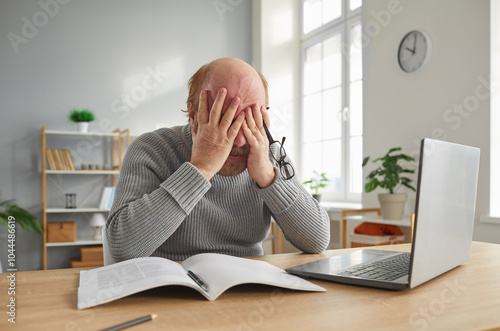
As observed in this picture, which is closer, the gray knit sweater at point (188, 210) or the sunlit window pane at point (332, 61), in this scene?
the gray knit sweater at point (188, 210)

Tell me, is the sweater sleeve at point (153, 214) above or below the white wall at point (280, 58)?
below

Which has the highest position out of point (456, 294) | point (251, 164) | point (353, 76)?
point (353, 76)

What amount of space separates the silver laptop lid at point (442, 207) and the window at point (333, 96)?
3.14 metres

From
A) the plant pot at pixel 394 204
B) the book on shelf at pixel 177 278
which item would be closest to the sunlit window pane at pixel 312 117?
the plant pot at pixel 394 204

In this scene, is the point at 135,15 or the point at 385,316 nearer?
the point at 385,316

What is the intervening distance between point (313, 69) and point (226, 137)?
12.6 ft

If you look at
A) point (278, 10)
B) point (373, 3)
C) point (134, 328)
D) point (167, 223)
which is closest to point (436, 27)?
point (373, 3)

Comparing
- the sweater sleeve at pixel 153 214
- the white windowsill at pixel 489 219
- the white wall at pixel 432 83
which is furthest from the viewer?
the white wall at pixel 432 83

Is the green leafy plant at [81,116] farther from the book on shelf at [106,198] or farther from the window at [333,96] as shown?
the window at [333,96]

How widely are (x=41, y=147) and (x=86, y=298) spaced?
385 cm

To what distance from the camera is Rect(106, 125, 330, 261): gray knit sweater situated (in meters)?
1.07

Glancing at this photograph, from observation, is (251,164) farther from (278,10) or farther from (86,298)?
(278,10)

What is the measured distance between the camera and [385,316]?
63 centimetres

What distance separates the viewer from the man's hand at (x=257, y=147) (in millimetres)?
1157
